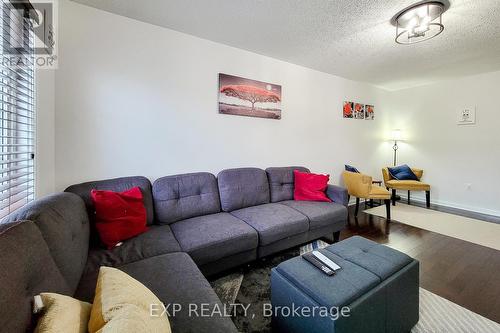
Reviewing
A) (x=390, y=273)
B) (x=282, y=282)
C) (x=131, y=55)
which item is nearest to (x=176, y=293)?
(x=282, y=282)

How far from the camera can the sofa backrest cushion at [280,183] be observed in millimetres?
2799

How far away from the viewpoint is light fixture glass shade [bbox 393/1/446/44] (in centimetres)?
188

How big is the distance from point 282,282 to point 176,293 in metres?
0.60

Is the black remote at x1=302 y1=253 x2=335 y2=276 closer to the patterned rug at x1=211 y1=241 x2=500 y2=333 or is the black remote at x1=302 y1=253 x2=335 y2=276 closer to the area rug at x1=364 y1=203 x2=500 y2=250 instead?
the patterned rug at x1=211 y1=241 x2=500 y2=333

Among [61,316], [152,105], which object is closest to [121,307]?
[61,316]

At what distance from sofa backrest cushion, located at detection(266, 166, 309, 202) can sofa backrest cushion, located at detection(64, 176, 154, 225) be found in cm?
146

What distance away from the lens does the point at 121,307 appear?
69 centimetres

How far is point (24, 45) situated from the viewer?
142 centimetres

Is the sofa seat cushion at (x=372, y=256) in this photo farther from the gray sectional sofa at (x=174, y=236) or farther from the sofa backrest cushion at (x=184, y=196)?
the sofa backrest cushion at (x=184, y=196)

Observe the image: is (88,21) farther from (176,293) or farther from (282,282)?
(282,282)

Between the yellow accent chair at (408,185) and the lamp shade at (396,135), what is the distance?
0.74 meters

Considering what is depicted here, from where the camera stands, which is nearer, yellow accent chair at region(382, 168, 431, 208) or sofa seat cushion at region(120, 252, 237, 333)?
sofa seat cushion at region(120, 252, 237, 333)

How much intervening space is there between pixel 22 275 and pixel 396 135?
5.76m

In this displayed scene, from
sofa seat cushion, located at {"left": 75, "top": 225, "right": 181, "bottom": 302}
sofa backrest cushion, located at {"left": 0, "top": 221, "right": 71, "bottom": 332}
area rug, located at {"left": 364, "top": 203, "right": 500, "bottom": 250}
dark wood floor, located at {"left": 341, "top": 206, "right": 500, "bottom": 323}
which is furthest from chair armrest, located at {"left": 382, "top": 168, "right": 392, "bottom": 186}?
sofa backrest cushion, located at {"left": 0, "top": 221, "right": 71, "bottom": 332}
